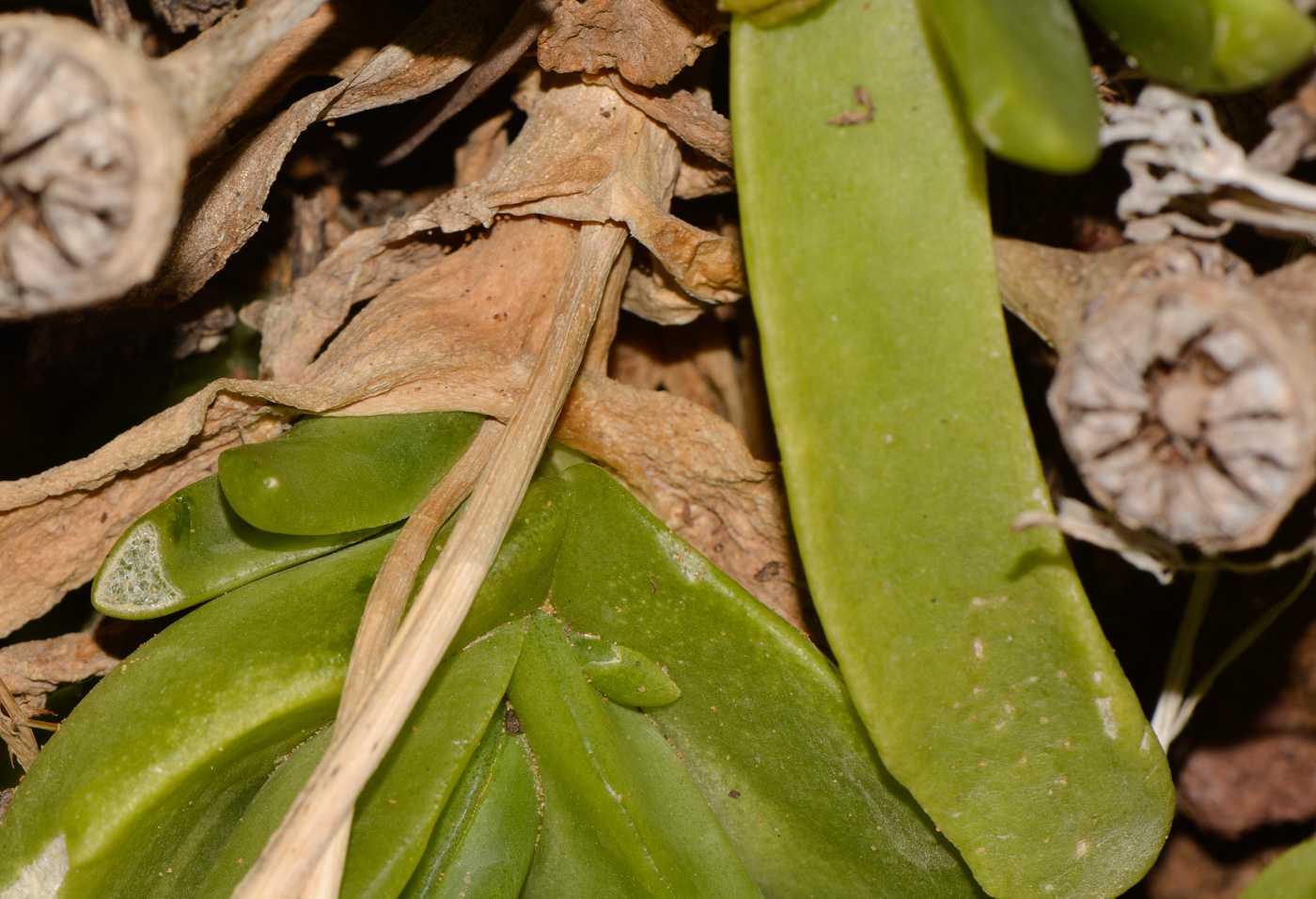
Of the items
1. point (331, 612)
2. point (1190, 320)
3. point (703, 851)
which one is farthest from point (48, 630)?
point (1190, 320)

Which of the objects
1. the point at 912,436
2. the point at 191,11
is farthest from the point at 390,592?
the point at 191,11

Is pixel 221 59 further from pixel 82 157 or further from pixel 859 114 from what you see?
pixel 859 114

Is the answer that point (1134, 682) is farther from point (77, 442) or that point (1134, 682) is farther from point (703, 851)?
point (77, 442)

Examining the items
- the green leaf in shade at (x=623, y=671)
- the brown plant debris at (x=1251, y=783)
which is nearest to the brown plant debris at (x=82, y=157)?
the green leaf in shade at (x=623, y=671)

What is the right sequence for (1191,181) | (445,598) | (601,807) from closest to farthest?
(1191,181) < (445,598) < (601,807)

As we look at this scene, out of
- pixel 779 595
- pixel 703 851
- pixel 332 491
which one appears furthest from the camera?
pixel 779 595
